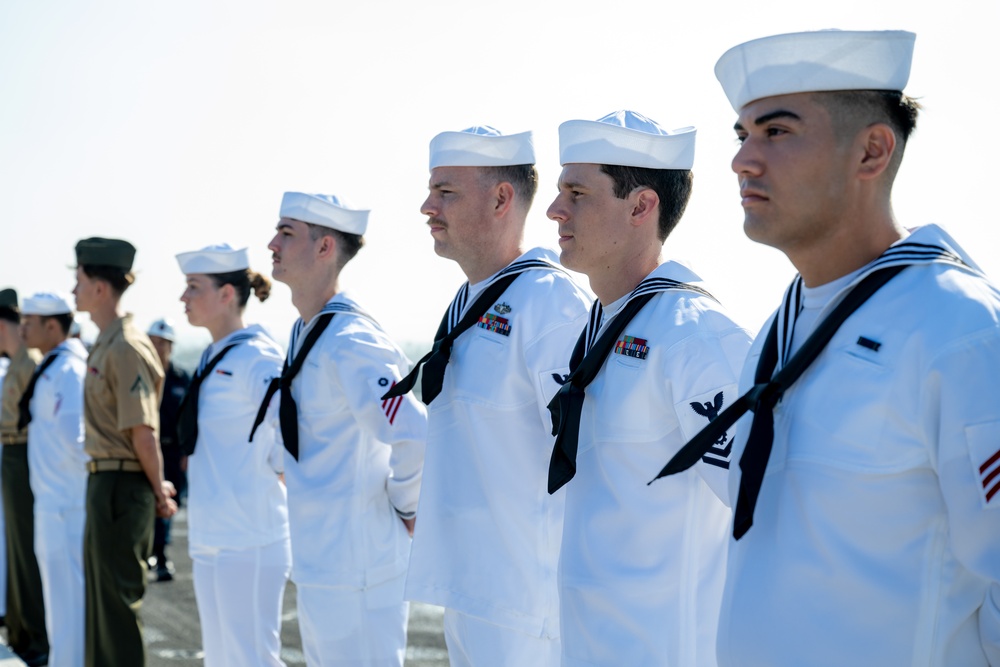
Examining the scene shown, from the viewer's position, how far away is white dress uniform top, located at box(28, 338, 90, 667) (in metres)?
7.64

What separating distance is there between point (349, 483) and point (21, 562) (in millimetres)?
5372

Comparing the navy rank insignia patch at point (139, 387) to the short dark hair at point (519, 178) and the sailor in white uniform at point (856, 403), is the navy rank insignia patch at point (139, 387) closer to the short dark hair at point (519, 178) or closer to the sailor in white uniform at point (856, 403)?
the short dark hair at point (519, 178)

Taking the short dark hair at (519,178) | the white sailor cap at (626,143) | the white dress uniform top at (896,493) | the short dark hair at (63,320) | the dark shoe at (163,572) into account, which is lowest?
the dark shoe at (163,572)

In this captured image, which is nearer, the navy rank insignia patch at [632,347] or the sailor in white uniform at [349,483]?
the navy rank insignia patch at [632,347]

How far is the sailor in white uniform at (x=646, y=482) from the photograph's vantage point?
3.04 m

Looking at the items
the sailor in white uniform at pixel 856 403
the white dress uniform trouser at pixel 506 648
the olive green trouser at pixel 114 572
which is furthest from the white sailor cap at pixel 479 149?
the olive green trouser at pixel 114 572

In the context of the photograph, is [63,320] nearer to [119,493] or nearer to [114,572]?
[119,493]

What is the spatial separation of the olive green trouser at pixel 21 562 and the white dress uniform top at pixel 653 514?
23.7 ft

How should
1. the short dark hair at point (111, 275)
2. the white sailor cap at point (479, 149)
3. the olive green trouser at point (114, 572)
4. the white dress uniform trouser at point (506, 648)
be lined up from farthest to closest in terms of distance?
1. the short dark hair at point (111, 275)
2. the olive green trouser at point (114, 572)
3. the white sailor cap at point (479, 149)
4. the white dress uniform trouser at point (506, 648)

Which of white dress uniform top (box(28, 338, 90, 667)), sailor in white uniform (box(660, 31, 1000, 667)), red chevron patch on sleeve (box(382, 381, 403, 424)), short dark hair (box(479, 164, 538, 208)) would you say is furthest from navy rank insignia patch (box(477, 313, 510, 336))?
white dress uniform top (box(28, 338, 90, 667))

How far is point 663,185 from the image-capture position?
3576mm

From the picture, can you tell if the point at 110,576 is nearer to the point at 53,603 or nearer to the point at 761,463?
the point at 53,603

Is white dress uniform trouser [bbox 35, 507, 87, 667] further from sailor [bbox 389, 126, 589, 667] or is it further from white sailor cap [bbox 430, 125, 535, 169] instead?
white sailor cap [bbox 430, 125, 535, 169]

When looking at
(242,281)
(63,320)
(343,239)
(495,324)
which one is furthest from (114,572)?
(495,324)
